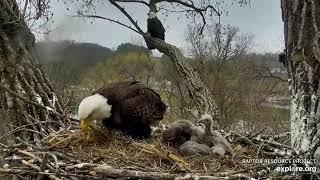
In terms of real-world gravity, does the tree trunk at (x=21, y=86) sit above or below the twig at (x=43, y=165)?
above

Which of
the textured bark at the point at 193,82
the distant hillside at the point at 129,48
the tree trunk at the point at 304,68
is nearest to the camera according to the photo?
the tree trunk at the point at 304,68

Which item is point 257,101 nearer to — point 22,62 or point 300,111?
point 22,62

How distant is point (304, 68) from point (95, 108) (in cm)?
159

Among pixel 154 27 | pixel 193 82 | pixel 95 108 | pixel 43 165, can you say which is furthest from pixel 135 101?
pixel 154 27

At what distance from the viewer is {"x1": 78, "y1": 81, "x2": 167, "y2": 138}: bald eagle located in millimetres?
3535

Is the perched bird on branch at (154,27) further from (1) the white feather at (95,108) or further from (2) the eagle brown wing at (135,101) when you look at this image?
(1) the white feather at (95,108)

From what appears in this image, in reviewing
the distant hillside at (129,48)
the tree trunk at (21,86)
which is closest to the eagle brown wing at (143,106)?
the tree trunk at (21,86)

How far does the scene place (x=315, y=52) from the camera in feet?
7.75

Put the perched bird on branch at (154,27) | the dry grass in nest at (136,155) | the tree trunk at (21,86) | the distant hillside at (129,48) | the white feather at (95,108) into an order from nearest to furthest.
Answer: the dry grass in nest at (136,155) → the white feather at (95,108) → the tree trunk at (21,86) → the perched bird on branch at (154,27) → the distant hillside at (129,48)

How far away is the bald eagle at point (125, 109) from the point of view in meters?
3.54

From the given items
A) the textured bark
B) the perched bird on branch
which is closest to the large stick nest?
the textured bark

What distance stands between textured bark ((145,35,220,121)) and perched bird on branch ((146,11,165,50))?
0.13 meters

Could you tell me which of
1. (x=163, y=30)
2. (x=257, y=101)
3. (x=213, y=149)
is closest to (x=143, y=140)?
(x=213, y=149)

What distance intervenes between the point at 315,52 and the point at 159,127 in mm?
2279
